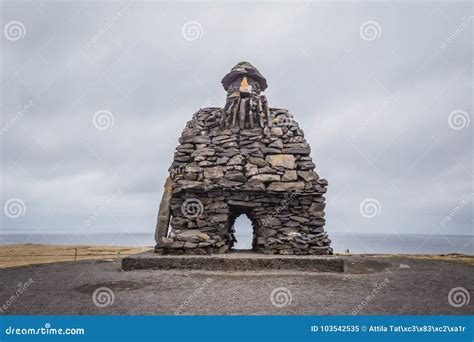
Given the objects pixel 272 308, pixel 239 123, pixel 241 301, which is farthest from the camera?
pixel 239 123

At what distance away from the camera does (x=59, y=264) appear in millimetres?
10195

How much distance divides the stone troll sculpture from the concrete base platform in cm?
90

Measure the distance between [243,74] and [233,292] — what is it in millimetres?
8362

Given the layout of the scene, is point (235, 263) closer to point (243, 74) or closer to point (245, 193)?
point (245, 193)

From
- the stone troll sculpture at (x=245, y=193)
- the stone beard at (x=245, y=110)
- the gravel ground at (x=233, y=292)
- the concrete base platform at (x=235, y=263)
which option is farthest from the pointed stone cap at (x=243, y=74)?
the gravel ground at (x=233, y=292)

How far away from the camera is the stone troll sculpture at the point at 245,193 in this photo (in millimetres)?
9836

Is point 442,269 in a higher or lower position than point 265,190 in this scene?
lower

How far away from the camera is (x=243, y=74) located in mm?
12031

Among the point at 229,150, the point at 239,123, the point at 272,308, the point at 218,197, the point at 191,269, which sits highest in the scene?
the point at 239,123

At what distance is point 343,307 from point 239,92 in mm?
8303

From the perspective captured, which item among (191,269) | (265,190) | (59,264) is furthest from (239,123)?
(59,264)

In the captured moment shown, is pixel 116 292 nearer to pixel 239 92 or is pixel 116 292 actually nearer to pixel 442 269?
pixel 239 92

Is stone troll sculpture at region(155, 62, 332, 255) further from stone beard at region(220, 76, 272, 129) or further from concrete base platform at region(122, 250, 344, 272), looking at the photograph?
concrete base platform at region(122, 250, 344, 272)

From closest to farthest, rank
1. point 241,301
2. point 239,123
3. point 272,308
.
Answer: point 272,308, point 241,301, point 239,123
